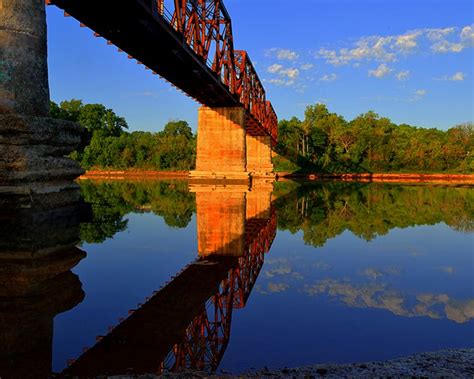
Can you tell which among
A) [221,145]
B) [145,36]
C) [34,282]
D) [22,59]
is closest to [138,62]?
[145,36]

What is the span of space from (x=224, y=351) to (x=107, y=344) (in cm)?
145

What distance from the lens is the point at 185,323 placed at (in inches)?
221

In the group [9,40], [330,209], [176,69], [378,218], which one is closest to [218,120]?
[176,69]

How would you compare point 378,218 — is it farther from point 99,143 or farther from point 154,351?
point 99,143

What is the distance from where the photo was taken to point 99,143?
100 meters

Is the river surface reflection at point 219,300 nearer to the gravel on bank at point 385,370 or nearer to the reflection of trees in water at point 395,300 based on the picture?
the reflection of trees in water at point 395,300

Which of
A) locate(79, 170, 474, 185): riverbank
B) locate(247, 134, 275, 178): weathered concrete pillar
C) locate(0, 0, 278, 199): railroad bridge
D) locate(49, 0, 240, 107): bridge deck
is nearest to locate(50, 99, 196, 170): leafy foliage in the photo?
locate(79, 170, 474, 185): riverbank

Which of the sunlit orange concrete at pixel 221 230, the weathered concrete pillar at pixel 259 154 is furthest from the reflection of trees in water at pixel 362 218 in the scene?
the weathered concrete pillar at pixel 259 154

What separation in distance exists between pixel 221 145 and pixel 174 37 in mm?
23477

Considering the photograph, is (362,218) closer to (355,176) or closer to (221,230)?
(221,230)

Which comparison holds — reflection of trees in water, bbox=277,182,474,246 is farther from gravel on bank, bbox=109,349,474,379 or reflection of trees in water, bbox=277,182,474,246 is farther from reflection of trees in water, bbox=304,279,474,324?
gravel on bank, bbox=109,349,474,379

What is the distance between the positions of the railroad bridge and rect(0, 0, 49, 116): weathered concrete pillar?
18 mm

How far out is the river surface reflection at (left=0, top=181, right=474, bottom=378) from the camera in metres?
4.64

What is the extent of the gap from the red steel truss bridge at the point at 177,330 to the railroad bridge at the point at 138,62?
3.62m
